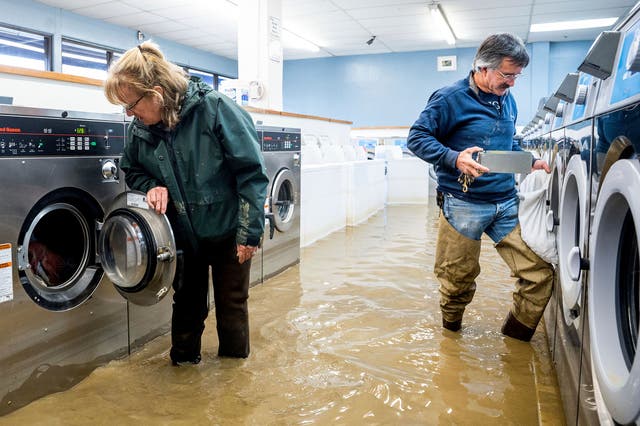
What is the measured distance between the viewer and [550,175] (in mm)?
2268

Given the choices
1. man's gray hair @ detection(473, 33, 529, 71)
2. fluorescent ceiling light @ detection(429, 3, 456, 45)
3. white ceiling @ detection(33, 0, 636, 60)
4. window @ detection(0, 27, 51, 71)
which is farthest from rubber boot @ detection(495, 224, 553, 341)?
window @ detection(0, 27, 51, 71)

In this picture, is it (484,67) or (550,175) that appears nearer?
(484,67)

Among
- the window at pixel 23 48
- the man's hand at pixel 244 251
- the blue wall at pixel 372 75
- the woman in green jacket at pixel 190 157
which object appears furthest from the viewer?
the blue wall at pixel 372 75

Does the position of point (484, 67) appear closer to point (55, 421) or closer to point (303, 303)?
point (303, 303)

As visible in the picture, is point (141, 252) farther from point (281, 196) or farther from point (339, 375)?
point (281, 196)

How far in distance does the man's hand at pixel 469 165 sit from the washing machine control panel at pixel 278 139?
1.50 meters

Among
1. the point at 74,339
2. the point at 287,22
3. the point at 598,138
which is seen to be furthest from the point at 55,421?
the point at 287,22

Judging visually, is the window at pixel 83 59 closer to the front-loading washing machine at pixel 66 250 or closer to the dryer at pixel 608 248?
the front-loading washing machine at pixel 66 250

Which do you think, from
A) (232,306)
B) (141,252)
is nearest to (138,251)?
(141,252)

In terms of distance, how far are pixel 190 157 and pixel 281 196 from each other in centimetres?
176

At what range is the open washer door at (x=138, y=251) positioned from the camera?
174cm

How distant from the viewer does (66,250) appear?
1.88 meters

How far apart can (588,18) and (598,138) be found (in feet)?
26.9

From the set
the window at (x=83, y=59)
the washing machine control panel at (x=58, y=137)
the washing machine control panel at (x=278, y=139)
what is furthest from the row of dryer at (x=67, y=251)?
the window at (x=83, y=59)
